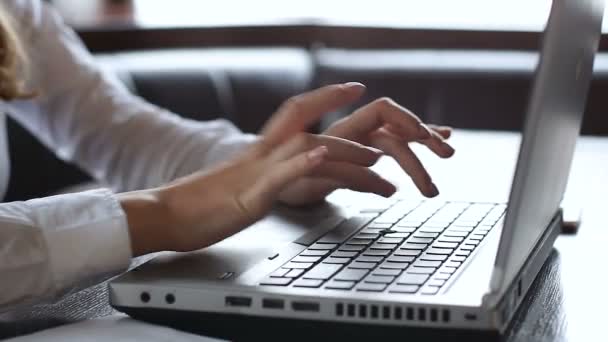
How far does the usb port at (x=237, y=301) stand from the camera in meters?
0.59

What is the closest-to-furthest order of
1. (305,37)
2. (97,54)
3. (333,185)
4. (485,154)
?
(333,185) < (485,154) < (97,54) < (305,37)

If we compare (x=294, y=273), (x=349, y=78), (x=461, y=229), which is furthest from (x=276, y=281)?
(x=349, y=78)

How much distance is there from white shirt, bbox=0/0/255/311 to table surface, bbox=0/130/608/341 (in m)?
0.03

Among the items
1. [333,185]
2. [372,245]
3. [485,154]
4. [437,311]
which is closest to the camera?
[437,311]

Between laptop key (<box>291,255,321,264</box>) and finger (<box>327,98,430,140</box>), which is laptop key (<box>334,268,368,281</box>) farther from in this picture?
finger (<box>327,98,430,140</box>)

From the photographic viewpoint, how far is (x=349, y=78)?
6.97ft

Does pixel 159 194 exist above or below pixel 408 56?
above

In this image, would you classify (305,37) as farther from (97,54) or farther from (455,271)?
(455,271)

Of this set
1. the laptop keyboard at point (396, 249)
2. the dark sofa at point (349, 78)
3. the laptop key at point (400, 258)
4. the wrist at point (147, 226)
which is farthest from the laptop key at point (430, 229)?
the dark sofa at point (349, 78)

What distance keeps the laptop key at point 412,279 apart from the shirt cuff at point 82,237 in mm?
226

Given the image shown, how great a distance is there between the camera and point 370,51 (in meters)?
2.22

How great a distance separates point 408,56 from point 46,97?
97cm

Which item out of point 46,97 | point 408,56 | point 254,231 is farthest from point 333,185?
point 408,56

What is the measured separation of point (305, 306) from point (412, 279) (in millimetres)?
76
